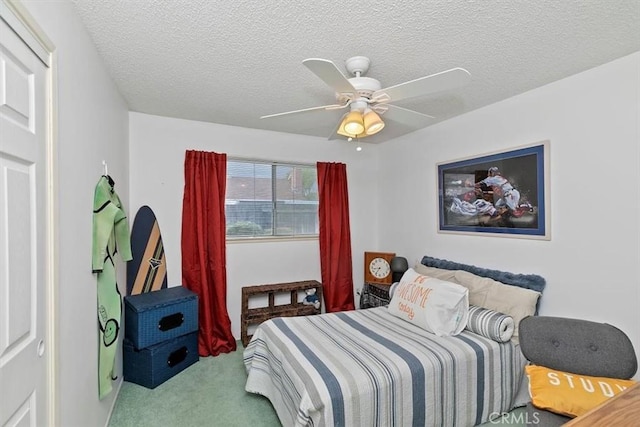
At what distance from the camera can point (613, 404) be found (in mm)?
1086

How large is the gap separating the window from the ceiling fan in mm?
1676

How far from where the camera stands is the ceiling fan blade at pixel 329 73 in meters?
1.36

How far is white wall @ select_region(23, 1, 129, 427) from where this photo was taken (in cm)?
127

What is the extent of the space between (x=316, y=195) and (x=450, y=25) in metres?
2.55

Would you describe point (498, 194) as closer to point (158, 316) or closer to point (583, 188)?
point (583, 188)

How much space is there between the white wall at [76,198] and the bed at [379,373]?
3.44 ft

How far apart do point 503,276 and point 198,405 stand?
2.64 metres

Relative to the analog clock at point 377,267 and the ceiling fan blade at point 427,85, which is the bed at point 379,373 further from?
the ceiling fan blade at point 427,85

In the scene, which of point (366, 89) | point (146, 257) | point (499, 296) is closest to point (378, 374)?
point (499, 296)

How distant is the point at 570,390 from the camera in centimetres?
158

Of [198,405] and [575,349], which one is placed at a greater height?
[575,349]

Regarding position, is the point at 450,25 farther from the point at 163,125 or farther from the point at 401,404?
the point at 163,125

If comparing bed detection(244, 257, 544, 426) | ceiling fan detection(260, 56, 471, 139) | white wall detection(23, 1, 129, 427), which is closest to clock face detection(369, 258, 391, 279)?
bed detection(244, 257, 544, 426)

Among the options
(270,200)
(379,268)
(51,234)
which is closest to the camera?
(51,234)
